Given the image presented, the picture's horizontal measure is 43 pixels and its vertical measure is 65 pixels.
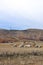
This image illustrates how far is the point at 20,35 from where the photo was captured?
33.6 feet

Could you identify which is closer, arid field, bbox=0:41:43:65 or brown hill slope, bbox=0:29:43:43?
arid field, bbox=0:41:43:65

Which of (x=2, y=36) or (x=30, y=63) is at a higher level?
(x=2, y=36)

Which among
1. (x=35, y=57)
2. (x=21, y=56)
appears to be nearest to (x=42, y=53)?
(x=35, y=57)

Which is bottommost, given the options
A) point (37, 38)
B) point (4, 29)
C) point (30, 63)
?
point (30, 63)

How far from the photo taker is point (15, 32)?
10.5 meters

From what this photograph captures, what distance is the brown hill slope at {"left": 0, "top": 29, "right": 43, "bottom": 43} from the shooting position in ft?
32.3

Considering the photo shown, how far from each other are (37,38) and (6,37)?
217 cm

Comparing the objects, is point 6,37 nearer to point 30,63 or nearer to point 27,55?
point 27,55

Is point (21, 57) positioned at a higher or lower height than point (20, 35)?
lower

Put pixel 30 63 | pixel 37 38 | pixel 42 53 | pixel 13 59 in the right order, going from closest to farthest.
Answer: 1. pixel 30 63
2. pixel 13 59
3. pixel 42 53
4. pixel 37 38

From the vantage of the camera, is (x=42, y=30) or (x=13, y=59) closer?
(x=13, y=59)

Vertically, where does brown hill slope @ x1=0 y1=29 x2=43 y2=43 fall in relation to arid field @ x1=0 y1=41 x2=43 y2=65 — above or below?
above

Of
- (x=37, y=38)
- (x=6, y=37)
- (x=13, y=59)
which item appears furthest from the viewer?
(x=37, y=38)

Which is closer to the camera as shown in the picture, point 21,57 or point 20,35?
point 21,57
